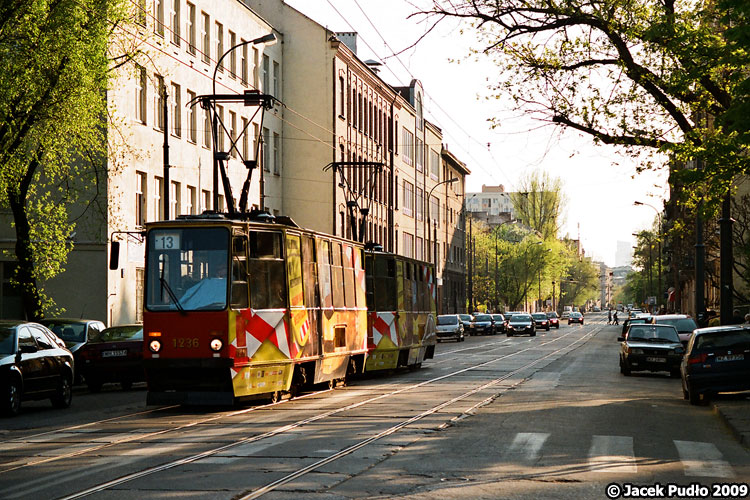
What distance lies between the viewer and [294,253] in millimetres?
21703

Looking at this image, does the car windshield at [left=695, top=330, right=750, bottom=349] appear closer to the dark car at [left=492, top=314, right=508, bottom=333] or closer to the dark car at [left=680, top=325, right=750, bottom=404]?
the dark car at [left=680, top=325, right=750, bottom=404]

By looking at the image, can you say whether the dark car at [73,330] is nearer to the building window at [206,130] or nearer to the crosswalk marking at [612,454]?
the crosswalk marking at [612,454]

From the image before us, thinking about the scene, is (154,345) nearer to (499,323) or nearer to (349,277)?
(349,277)

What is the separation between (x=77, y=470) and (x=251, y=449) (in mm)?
2290

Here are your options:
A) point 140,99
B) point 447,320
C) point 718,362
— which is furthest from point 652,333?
point 447,320

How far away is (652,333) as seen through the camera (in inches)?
1288

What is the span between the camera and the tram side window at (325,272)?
2384cm

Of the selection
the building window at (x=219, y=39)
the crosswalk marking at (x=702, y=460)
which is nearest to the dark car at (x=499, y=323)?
the building window at (x=219, y=39)

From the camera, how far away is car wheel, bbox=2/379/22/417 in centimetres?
1922

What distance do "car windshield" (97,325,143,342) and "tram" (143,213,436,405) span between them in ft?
18.3

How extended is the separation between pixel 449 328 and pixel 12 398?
5127 cm

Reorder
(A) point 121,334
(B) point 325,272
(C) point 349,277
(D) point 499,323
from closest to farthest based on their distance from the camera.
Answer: (B) point 325,272 < (C) point 349,277 < (A) point 121,334 < (D) point 499,323

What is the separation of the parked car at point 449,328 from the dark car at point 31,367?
4858 centimetres

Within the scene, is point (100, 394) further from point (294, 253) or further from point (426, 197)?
point (426, 197)
